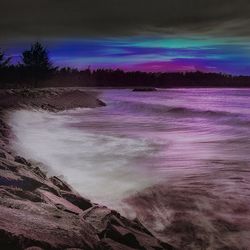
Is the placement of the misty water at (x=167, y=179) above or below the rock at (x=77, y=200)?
below

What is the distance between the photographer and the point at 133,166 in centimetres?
1354

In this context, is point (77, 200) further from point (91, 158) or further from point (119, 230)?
point (91, 158)

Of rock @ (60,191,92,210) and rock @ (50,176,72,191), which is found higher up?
rock @ (60,191,92,210)

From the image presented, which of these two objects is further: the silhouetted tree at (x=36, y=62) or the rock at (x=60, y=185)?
the silhouetted tree at (x=36, y=62)

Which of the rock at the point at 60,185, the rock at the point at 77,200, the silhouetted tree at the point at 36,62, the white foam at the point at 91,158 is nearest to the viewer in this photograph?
the rock at the point at 77,200

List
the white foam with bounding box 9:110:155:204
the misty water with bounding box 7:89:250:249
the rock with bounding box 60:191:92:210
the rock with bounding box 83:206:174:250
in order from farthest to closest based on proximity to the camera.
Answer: the white foam with bounding box 9:110:155:204 < the misty water with bounding box 7:89:250:249 < the rock with bounding box 60:191:92:210 < the rock with bounding box 83:206:174:250

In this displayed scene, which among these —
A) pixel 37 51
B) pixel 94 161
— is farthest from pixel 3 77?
pixel 94 161

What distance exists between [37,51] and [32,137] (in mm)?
55190

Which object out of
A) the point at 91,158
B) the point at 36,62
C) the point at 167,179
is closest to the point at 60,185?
the point at 167,179

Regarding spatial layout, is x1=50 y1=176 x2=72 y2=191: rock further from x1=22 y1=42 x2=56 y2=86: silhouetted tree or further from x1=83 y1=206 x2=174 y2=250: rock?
x1=22 y1=42 x2=56 y2=86: silhouetted tree

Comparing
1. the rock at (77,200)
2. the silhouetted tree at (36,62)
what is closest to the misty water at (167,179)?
the rock at (77,200)

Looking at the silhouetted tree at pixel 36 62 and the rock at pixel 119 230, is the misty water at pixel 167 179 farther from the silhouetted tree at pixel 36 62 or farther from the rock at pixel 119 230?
the silhouetted tree at pixel 36 62

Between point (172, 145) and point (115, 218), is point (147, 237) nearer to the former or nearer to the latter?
point (115, 218)

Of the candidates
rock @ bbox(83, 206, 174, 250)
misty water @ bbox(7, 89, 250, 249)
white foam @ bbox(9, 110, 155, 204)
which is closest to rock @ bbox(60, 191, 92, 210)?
rock @ bbox(83, 206, 174, 250)
